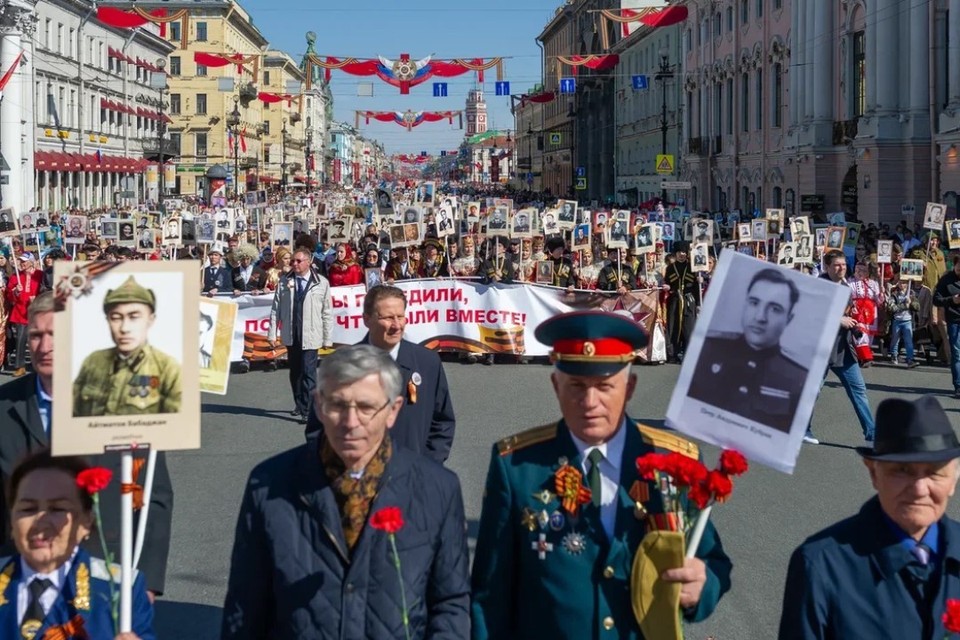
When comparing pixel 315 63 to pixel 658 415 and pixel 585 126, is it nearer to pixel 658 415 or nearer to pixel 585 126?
pixel 658 415

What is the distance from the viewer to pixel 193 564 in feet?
25.7

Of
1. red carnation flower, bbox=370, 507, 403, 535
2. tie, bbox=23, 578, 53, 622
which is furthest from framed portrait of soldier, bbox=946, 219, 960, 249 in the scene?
tie, bbox=23, 578, 53, 622

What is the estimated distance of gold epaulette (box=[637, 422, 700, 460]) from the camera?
383cm

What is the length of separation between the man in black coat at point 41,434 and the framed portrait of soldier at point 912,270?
599 inches

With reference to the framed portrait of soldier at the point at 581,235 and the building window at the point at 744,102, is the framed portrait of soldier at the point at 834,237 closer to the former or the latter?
the framed portrait of soldier at the point at 581,235

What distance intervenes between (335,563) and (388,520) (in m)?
0.31

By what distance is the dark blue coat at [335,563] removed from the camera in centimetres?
364

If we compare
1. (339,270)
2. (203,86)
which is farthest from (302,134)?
(339,270)

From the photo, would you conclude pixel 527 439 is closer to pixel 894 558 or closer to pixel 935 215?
pixel 894 558

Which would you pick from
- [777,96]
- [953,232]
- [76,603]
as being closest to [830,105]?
[777,96]

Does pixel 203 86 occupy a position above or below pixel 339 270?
above

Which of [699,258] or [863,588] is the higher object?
[699,258]

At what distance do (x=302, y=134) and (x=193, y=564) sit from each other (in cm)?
15280

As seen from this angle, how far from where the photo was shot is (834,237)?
22.1 metres
